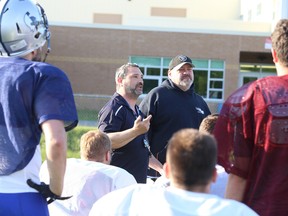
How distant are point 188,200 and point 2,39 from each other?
1.50m

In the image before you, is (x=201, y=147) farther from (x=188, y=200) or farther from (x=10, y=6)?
(x=10, y=6)

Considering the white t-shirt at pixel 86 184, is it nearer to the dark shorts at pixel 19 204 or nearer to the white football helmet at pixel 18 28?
the dark shorts at pixel 19 204

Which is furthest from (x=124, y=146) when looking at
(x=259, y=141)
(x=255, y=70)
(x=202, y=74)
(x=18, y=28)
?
(x=255, y=70)

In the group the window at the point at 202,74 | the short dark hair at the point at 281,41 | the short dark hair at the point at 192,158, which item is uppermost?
the short dark hair at the point at 281,41

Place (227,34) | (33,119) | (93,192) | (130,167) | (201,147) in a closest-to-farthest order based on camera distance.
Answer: (201,147)
(33,119)
(93,192)
(130,167)
(227,34)

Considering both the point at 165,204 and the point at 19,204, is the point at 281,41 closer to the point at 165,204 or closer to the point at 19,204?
the point at 165,204

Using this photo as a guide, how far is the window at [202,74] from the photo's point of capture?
109ft

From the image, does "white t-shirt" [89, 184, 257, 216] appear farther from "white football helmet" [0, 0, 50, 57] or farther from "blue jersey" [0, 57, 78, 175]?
"white football helmet" [0, 0, 50, 57]

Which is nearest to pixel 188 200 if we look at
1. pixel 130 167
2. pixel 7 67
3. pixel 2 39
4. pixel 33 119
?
pixel 33 119

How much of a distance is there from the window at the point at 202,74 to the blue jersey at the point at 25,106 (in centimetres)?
3023

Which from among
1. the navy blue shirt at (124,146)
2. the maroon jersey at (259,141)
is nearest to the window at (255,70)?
the navy blue shirt at (124,146)

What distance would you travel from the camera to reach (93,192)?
3.85m

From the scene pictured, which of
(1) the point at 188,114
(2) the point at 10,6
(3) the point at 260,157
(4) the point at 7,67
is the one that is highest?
(2) the point at 10,6

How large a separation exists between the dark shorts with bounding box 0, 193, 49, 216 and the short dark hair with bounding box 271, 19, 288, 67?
153 cm
